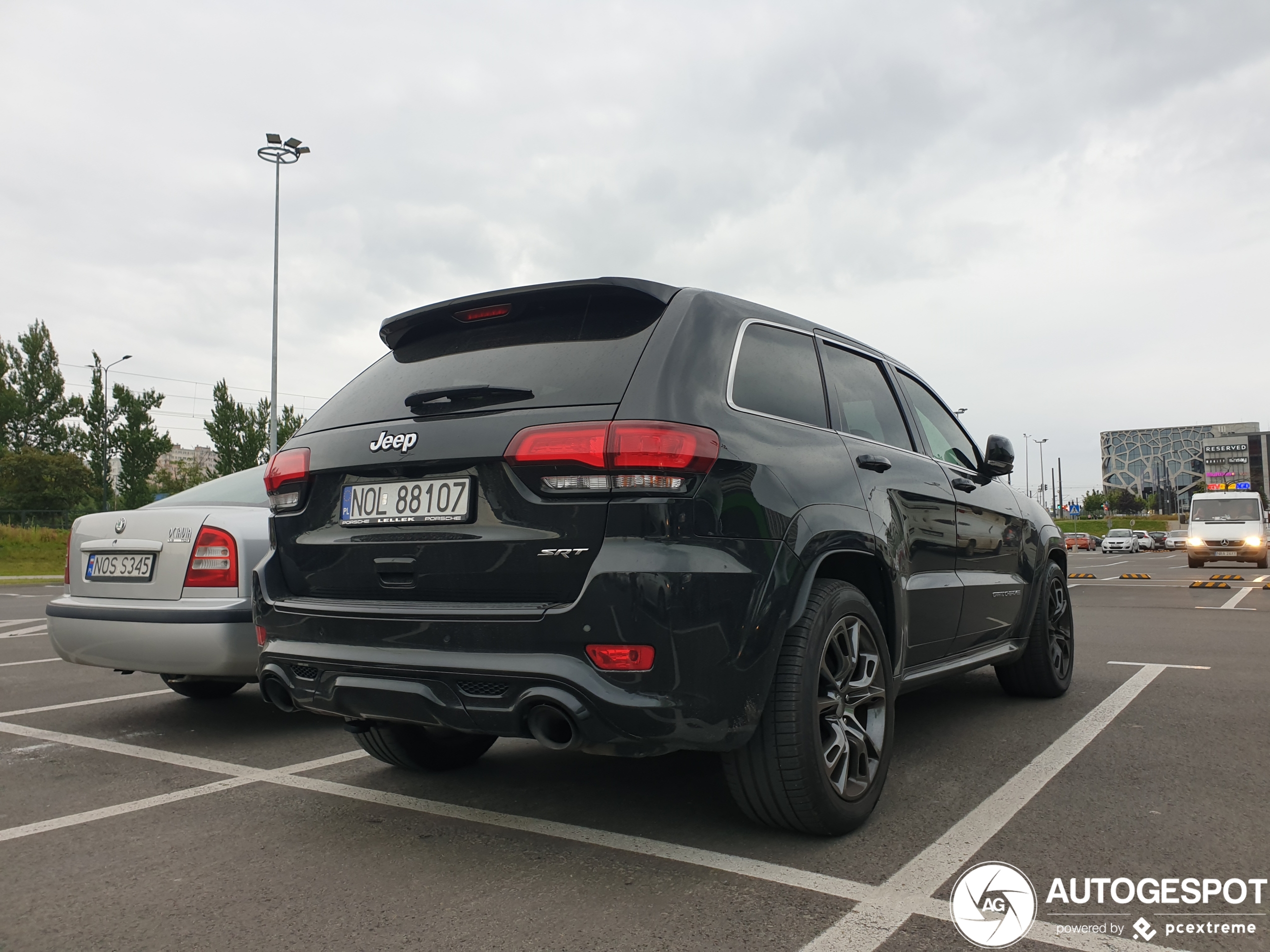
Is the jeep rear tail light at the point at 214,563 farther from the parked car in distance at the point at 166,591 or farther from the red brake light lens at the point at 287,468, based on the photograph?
the red brake light lens at the point at 287,468

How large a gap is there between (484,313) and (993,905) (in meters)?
2.34

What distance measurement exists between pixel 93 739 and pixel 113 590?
0.73m

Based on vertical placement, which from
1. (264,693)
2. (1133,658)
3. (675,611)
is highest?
(675,611)

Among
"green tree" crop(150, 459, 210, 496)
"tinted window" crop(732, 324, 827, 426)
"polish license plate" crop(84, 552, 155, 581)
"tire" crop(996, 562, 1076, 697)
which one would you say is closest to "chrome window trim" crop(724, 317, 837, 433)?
"tinted window" crop(732, 324, 827, 426)

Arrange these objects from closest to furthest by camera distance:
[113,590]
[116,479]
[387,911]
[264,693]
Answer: [387,911]
[264,693]
[113,590]
[116,479]

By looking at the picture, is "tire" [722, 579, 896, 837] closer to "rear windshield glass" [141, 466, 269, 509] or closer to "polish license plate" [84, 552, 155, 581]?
"rear windshield glass" [141, 466, 269, 509]

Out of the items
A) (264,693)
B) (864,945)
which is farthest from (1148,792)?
(264,693)

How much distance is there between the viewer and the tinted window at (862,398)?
384 centimetres

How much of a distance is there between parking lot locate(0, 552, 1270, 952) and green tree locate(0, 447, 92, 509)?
2292 inches

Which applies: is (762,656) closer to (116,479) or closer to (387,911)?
(387,911)

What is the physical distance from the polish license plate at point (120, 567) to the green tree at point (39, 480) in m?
56.5

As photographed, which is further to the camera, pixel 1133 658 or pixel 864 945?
pixel 1133 658

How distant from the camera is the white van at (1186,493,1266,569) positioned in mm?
26875

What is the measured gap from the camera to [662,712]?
2.67 meters
